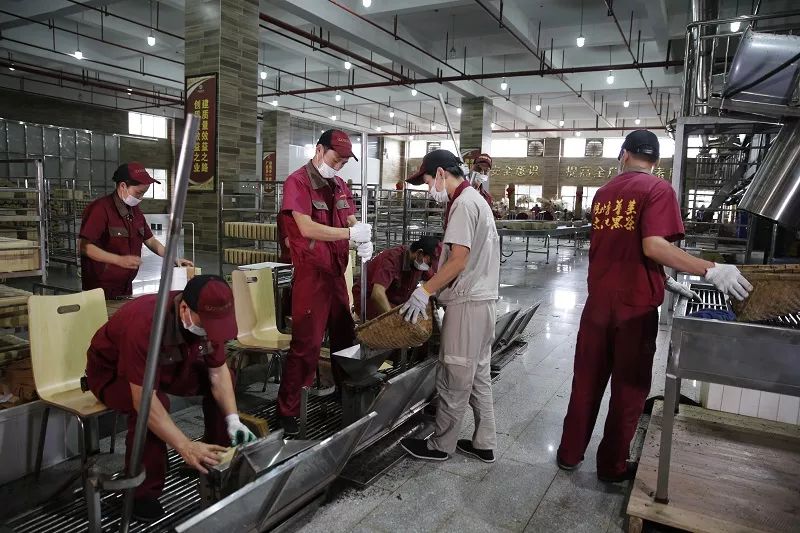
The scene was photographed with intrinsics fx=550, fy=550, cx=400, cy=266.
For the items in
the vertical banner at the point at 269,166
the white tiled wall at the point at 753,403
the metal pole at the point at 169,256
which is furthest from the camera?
the vertical banner at the point at 269,166

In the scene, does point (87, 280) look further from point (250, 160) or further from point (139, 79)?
point (139, 79)

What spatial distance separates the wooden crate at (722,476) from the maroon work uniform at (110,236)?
3.32 m

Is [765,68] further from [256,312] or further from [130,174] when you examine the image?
[130,174]

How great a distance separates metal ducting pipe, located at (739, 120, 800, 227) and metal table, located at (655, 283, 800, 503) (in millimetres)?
686

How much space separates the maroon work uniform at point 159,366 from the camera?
6.64 feet

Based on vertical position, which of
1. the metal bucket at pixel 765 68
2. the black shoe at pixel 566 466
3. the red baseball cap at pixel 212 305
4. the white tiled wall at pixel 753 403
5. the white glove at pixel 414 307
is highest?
the metal bucket at pixel 765 68

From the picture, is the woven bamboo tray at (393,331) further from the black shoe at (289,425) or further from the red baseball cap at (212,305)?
the red baseball cap at (212,305)

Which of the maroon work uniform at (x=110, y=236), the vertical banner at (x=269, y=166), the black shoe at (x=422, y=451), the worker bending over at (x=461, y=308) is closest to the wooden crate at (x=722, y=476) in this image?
the worker bending over at (x=461, y=308)

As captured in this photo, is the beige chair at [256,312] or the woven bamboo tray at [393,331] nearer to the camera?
the woven bamboo tray at [393,331]

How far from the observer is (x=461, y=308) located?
2.75 m

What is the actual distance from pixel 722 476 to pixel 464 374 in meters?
1.29

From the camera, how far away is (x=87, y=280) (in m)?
3.74

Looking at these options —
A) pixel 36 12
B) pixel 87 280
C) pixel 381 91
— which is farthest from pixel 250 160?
pixel 381 91

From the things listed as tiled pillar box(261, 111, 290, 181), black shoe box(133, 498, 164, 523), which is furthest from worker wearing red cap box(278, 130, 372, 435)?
tiled pillar box(261, 111, 290, 181)
